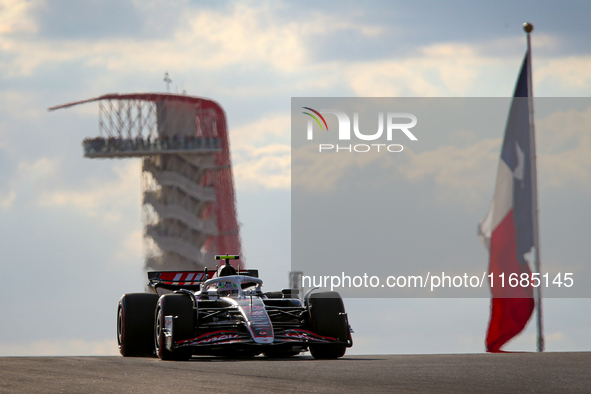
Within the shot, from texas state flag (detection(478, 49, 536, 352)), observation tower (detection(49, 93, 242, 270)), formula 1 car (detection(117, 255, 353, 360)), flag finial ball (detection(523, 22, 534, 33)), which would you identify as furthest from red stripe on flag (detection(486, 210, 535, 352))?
observation tower (detection(49, 93, 242, 270))

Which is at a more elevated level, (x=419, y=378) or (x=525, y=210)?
(x=525, y=210)

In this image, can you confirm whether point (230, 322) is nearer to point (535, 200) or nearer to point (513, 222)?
point (513, 222)

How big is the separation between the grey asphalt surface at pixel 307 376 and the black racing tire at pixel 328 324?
2061mm

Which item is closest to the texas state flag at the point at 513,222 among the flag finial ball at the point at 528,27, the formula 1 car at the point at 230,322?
the flag finial ball at the point at 528,27

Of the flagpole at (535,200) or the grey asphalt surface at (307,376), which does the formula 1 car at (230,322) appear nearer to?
the grey asphalt surface at (307,376)

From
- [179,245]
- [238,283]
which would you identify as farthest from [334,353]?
[179,245]

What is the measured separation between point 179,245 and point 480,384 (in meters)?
70.9

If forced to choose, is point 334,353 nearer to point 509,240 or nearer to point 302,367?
point 302,367

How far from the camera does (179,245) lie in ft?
268

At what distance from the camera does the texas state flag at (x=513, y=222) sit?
28.0m

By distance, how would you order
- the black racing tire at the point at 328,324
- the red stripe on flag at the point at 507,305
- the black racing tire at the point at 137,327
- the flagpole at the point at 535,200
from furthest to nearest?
the red stripe on flag at the point at 507,305 < the flagpole at the point at 535,200 < the black racing tire at the point at 137,327 < the black racing tire at the point at 328,324

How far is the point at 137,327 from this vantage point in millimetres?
19188

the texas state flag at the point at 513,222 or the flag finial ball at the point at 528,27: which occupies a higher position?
the flag finial ball at the point at 528,27

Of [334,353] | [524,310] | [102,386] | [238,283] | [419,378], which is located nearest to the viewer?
[102,386]
